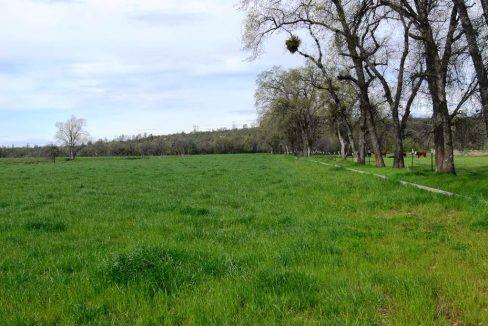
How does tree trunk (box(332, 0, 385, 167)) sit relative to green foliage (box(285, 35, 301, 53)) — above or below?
below

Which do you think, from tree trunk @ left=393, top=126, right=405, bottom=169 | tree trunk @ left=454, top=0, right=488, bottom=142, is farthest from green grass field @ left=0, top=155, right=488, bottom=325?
tree trunk @ left=393, top=126, right=405, bottom=169

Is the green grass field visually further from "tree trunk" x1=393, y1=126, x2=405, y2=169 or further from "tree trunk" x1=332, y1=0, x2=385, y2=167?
"tree trunk" x1=393, y1=126, x2=405, y2=169

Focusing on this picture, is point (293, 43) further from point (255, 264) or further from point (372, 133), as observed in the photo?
point (255, 264)

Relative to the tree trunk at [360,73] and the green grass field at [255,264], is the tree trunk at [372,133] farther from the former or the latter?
the green grass field at [255,264]

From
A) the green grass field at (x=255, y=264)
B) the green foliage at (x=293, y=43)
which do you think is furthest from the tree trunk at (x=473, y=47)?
the green foliage at (x=293, y=43)

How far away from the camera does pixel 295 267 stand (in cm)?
709

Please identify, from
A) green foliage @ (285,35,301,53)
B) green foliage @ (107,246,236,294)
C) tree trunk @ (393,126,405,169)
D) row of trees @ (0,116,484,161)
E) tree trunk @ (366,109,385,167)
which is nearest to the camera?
green foliage @ (107,246,236,294)

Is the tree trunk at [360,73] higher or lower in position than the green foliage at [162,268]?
higher

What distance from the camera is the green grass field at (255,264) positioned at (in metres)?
5.48

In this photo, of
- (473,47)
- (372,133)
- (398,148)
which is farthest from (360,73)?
(473,47)

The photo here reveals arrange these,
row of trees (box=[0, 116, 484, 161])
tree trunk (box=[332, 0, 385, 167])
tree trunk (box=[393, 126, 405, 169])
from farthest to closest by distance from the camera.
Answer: row of trees (box=[0, 116, 484, 161])
tree trunk (box=[393, 126, 405, 169])
tree trunk (box=[332, 0, 385, 167])

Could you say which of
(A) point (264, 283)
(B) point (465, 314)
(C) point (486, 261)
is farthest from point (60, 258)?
(C) point (486, 261)

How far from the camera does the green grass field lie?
5.48 m

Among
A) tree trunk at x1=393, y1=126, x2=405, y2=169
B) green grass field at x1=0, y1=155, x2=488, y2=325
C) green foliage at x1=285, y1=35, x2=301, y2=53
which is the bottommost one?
green grass field at x1=0, y1=155, x2=488, y2=325
